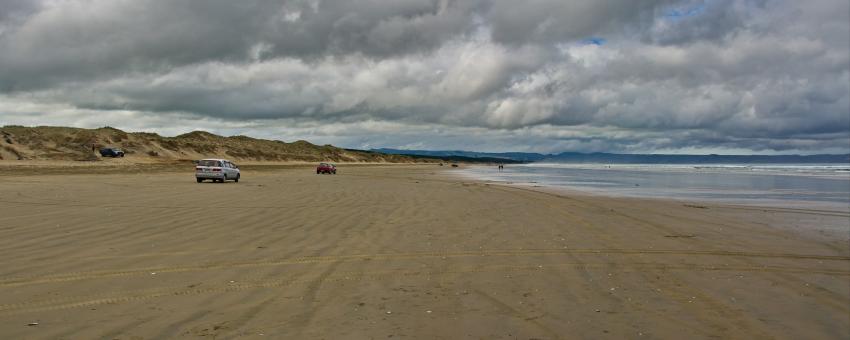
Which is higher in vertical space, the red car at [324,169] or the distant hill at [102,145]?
the distant hill at [102,145]

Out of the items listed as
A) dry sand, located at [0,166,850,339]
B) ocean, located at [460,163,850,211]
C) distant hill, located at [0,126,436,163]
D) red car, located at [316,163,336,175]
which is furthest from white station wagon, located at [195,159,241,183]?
distant hill, located at [0,126,436,163]

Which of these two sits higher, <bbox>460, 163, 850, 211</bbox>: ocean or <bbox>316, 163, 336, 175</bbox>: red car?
<bbox>316, 163, 336, 175</bbox>: red car

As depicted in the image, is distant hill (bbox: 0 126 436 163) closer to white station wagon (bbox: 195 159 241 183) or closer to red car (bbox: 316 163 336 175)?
red car (bbox: 316 163 336 175)

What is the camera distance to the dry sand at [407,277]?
6004 millimetres

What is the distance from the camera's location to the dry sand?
6.00 m

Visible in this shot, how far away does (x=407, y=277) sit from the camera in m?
8.35

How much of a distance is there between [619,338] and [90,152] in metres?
72.5

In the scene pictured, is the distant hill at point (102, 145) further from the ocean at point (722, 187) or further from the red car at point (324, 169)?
the ocean at point (722, 187)

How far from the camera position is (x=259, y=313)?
6258 millimetres

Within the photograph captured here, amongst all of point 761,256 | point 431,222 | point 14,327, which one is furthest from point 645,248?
point 14,327

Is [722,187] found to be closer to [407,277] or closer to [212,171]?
[212,171]

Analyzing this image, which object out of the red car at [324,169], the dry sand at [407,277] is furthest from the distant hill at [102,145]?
the dry sand at [407,277]

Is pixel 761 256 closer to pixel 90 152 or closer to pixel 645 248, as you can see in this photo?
pixel 645 248

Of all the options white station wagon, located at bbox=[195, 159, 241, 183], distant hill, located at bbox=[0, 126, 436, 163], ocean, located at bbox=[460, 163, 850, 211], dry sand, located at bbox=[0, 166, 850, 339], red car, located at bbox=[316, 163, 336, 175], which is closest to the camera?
dry sand, located at bbox=[0, 166, 850, 339]
